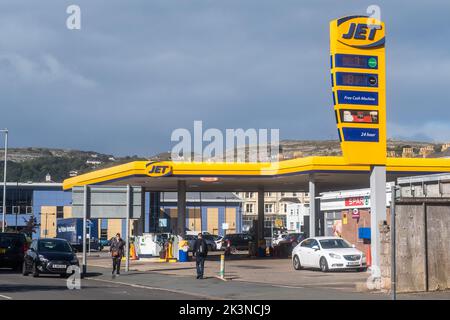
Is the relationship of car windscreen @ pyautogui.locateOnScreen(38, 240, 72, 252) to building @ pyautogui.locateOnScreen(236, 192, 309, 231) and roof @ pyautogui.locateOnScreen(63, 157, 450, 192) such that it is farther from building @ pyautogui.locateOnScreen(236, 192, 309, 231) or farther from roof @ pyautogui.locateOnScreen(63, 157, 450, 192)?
building @ pyautogui.locateOnScreen(236, 192, 309, 231)

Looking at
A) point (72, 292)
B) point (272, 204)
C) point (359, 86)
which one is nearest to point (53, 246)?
point (72, 292)

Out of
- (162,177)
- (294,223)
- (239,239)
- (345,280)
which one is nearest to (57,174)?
(294,223)

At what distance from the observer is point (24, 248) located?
1406 inches

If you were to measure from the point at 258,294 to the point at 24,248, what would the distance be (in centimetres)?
1719

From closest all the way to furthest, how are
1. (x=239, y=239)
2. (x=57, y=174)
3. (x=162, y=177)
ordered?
1. (x=162, y=177)
2. (x=239, y=239)
3. (x=57, y=174)

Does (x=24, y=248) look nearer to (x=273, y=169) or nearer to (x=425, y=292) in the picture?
(x=273, y=169)

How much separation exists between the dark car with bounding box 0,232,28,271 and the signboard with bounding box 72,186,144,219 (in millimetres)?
3520

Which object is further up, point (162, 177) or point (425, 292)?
point (162, 177)

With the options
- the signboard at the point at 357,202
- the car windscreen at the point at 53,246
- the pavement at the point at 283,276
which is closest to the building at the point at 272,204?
the signboard at the point at 357,202

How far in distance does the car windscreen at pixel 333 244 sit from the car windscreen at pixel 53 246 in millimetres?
10639

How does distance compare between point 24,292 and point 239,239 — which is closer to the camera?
point 24,292

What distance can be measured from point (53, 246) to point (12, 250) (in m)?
5.00

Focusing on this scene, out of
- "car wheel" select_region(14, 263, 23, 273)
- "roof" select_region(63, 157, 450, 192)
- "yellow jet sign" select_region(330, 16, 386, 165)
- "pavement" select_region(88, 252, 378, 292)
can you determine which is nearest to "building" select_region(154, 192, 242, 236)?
"roof" select_region(63, 157, 450, 192)

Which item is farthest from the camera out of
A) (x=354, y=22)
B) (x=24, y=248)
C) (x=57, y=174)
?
(x=57, y=174)
